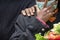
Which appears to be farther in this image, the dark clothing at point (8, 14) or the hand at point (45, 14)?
the dark clothing at point (8, 14)

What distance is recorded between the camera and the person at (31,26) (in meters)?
0.85

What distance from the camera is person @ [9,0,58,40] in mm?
854

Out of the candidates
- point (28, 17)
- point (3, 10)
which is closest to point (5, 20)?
point (3, 10)

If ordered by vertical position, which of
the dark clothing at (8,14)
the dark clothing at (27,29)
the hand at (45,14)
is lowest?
the dark clothing at (27,29)

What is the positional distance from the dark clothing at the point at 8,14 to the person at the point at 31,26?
0.13m

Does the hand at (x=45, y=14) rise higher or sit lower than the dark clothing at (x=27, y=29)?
higher

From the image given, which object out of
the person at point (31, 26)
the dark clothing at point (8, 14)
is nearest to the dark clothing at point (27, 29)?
the person at point (31, 26)

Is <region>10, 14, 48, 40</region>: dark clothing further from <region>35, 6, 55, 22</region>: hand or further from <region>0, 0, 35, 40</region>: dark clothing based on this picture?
<region>0, 0, 35, 40</region>: dark clothing

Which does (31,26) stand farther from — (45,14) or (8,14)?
(8,14)

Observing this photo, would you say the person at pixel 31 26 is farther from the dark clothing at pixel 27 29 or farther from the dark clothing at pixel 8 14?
the dark clothing at pixel 8 14

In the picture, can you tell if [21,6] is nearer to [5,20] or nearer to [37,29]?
[5,20]

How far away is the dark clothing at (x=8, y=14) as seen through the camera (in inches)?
39.7

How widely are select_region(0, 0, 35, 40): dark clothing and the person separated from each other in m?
0.13

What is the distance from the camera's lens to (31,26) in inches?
34.4
